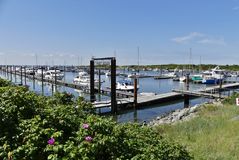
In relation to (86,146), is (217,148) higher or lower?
lower

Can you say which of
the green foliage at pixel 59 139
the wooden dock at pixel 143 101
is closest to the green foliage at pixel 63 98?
the green foliage at pixel 59 139

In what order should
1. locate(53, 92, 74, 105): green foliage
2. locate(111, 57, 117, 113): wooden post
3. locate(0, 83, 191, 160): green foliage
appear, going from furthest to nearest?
1. locate(111, 57, 117, 113): wooden post
2. locate(53, 92, 74, 105): green foliage
3. locate(0, 83, 191, 160): green foliage

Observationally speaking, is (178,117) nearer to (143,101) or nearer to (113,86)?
(113,86)

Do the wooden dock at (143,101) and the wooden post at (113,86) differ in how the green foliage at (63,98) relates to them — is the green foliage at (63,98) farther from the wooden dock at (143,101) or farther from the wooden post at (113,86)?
the wooden post at (113,86)

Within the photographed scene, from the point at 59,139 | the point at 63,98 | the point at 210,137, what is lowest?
the point at 210,137

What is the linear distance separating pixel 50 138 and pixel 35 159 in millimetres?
338

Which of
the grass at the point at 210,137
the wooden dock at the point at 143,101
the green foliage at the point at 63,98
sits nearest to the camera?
the grass at the point at 210,137

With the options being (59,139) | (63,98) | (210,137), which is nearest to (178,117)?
(210,137)

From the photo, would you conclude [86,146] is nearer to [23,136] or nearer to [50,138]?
[50,138]

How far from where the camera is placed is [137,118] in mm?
28578

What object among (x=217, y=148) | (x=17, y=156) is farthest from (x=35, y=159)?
(x=217, y=148)

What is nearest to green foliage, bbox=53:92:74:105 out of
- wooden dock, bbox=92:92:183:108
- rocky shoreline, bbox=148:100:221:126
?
rocky shoreline, bbox=148:100:221:126

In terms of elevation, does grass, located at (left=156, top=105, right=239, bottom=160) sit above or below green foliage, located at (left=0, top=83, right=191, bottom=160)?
below

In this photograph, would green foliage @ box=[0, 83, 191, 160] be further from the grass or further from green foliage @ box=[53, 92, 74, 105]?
green foliage @ box=[53, 92, 74, 105]
